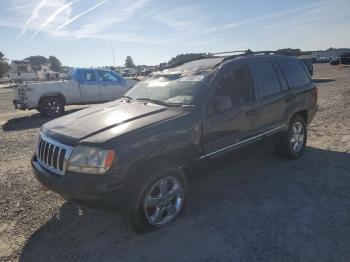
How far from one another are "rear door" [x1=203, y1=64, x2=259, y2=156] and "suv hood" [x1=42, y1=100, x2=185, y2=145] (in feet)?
1.59

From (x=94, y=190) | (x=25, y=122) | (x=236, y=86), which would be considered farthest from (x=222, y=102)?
(x=25, y=122)

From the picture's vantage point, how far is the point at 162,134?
3912 millimetres

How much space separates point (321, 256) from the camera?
3.42 metres

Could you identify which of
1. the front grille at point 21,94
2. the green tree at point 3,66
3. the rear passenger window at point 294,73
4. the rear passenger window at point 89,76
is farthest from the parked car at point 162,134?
the green tree at point 3,66

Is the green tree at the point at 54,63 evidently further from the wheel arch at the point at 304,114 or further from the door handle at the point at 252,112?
the door handle at the point at 252,112

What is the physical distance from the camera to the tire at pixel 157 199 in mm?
3740

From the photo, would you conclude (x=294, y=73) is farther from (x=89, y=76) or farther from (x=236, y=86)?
(x=89, y=76)

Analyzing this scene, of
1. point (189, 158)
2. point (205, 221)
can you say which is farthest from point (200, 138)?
point (205, 221)

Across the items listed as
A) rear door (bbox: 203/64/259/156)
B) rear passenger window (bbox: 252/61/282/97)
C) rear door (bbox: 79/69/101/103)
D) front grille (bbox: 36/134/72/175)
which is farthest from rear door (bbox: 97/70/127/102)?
front grille (bbox: 36/134/72/175)

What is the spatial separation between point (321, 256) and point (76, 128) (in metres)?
2.96

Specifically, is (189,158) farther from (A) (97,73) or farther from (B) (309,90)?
(A) (97,73)

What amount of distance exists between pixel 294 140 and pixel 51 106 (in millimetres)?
9648

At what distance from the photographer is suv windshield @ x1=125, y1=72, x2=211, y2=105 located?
459 cm

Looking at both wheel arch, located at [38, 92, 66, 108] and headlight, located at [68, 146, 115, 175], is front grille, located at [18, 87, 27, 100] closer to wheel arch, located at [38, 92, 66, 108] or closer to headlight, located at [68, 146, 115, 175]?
wheel arch, located at [38, 92, 66, 108]
